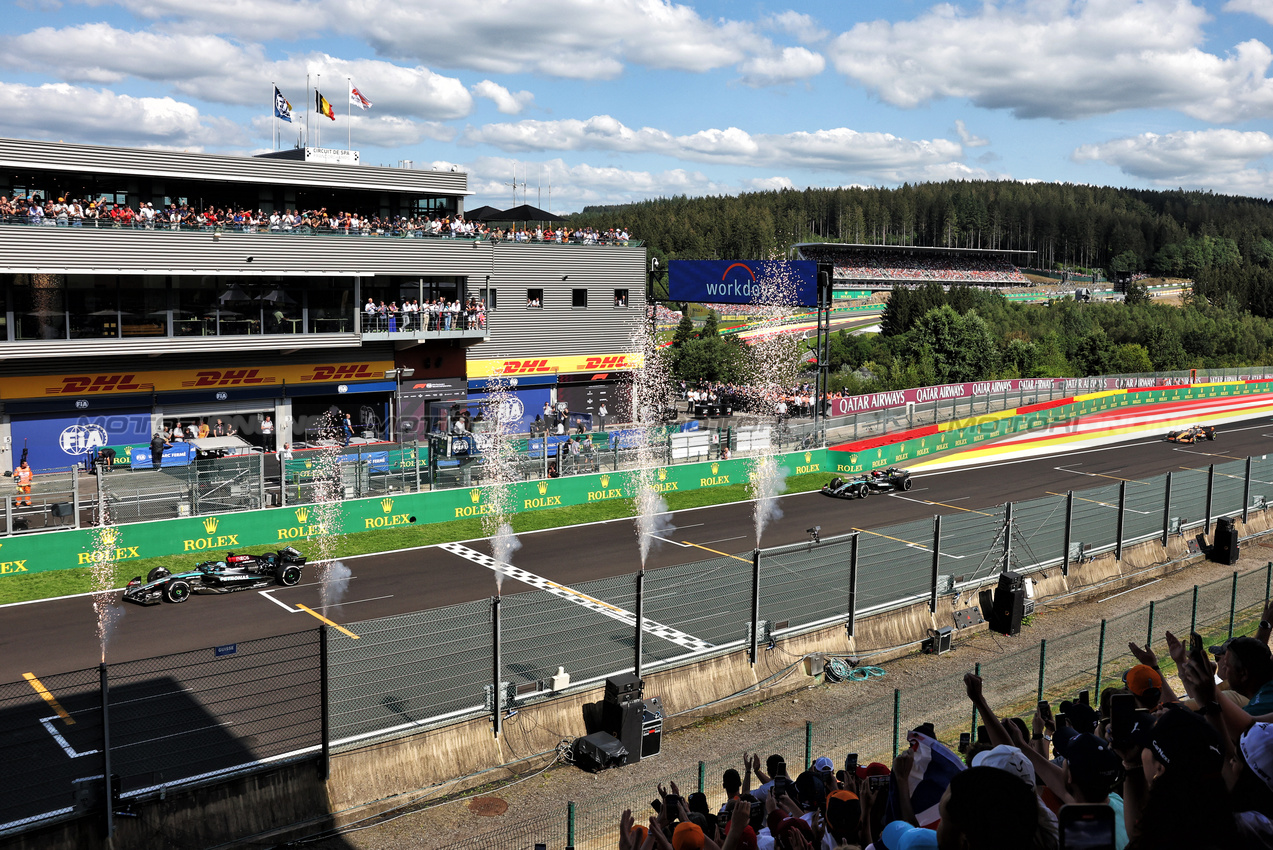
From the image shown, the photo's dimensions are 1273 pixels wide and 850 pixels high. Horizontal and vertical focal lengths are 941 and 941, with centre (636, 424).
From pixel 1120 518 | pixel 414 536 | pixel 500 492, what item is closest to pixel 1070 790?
pixel 1120 518

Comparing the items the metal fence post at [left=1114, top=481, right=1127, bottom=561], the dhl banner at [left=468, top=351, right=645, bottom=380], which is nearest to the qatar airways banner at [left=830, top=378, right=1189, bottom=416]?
the dhl banner at [left=468, top=351, right=645, bottom=380]

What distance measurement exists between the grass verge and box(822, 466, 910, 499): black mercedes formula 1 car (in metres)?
1.52

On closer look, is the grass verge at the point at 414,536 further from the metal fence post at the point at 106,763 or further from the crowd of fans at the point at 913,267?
the crowd of fans at the point at 913,267

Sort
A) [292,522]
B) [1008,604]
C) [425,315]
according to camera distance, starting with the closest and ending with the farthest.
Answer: [1008,604]
[292,522]
[425,315]

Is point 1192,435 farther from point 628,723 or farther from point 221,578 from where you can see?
point 221,578

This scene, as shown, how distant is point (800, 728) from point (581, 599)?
4.95m

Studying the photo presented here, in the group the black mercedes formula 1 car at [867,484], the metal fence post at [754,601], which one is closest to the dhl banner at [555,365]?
the black mercedes formula 1 car at [867,484]

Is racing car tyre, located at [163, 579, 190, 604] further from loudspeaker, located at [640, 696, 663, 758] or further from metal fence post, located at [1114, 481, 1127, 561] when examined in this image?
metal fence post, located at [1114, 481, 1127, 561]

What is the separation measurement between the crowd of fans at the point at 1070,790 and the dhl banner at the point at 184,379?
35.4 meters

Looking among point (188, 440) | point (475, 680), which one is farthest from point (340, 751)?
point (188, 440)

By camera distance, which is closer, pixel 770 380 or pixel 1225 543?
pixel 1225 543

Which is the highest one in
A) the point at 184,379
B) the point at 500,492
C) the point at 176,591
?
the point at 184,379

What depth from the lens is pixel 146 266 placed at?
35.3 meters

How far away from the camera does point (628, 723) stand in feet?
44.7
